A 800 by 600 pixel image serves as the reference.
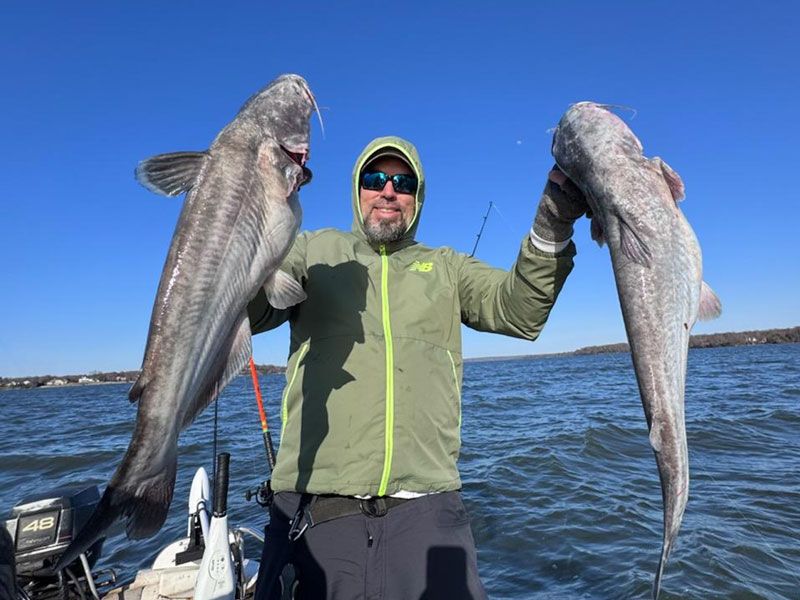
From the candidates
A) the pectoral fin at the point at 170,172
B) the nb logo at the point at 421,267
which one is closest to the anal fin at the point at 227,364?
the pectoral fin at the point at 170,172

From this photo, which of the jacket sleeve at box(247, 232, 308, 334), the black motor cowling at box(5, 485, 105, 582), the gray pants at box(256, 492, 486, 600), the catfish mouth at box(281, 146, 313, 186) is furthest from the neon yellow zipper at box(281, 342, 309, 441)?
the black motor cowling at box(5, 485, 105, 582)

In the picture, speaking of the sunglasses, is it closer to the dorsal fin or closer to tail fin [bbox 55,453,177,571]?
the dorsal fin

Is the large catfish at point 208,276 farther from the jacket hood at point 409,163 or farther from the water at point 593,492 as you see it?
the water at point 593,492

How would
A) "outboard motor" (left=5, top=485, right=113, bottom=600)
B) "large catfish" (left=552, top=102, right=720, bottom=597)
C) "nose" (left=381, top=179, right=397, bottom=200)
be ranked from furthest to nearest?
"outboard motor" (left=5, top=485, right=113, bottom=600) → "nose" (left=381, top=179, right=397, bottom=200) → "large catfish" (left=552, top=102, right=720, bottom=597)

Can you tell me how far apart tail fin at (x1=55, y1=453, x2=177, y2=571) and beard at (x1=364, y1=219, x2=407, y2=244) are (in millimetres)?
1952

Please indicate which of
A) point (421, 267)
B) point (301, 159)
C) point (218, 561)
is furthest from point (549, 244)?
point (218, 561)

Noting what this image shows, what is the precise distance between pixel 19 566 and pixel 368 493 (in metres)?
4.31

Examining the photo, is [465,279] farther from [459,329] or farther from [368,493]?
[368,493]

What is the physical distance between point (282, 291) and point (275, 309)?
1.79ft

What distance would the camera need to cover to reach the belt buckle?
114 inches

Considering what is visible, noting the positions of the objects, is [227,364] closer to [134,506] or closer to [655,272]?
[134,506]

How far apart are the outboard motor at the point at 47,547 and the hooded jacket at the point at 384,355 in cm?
332

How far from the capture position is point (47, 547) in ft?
16.5

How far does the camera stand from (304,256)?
356cm
